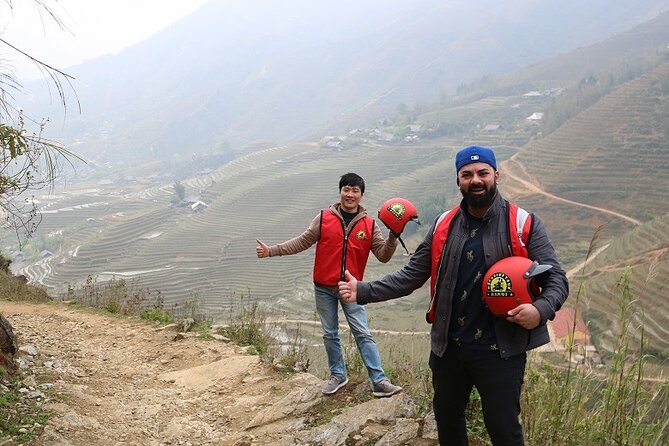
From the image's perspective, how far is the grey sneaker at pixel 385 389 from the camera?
2.97 meters

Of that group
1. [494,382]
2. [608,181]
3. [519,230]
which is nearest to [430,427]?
[494,382]

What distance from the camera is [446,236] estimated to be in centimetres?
198

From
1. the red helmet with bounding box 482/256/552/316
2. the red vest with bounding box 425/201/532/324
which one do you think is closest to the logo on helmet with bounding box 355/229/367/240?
the red vest with bounding box 425/201/532/324

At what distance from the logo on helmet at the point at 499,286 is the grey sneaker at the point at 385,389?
1.47 metres

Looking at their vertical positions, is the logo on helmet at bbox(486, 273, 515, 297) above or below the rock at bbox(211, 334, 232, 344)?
above

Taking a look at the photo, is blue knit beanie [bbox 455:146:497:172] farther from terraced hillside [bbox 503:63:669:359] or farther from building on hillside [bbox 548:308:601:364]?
terraced hillside [bbox 503:63:669:359]

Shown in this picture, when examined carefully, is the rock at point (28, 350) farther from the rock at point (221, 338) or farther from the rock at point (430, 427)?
the rock at point (430, 427)

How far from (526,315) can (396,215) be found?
48.8 inches

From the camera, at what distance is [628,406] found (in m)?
2.46

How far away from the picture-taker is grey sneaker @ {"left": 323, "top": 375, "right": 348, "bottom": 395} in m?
3.20

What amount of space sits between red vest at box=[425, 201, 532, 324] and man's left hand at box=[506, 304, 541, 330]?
23 cm

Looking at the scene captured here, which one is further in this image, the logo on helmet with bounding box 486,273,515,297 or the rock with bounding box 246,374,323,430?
the rock with bounding box 246,374,323,430

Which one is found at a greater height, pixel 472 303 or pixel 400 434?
pixel 472 303

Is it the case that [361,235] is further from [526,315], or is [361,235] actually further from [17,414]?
[17,414]
